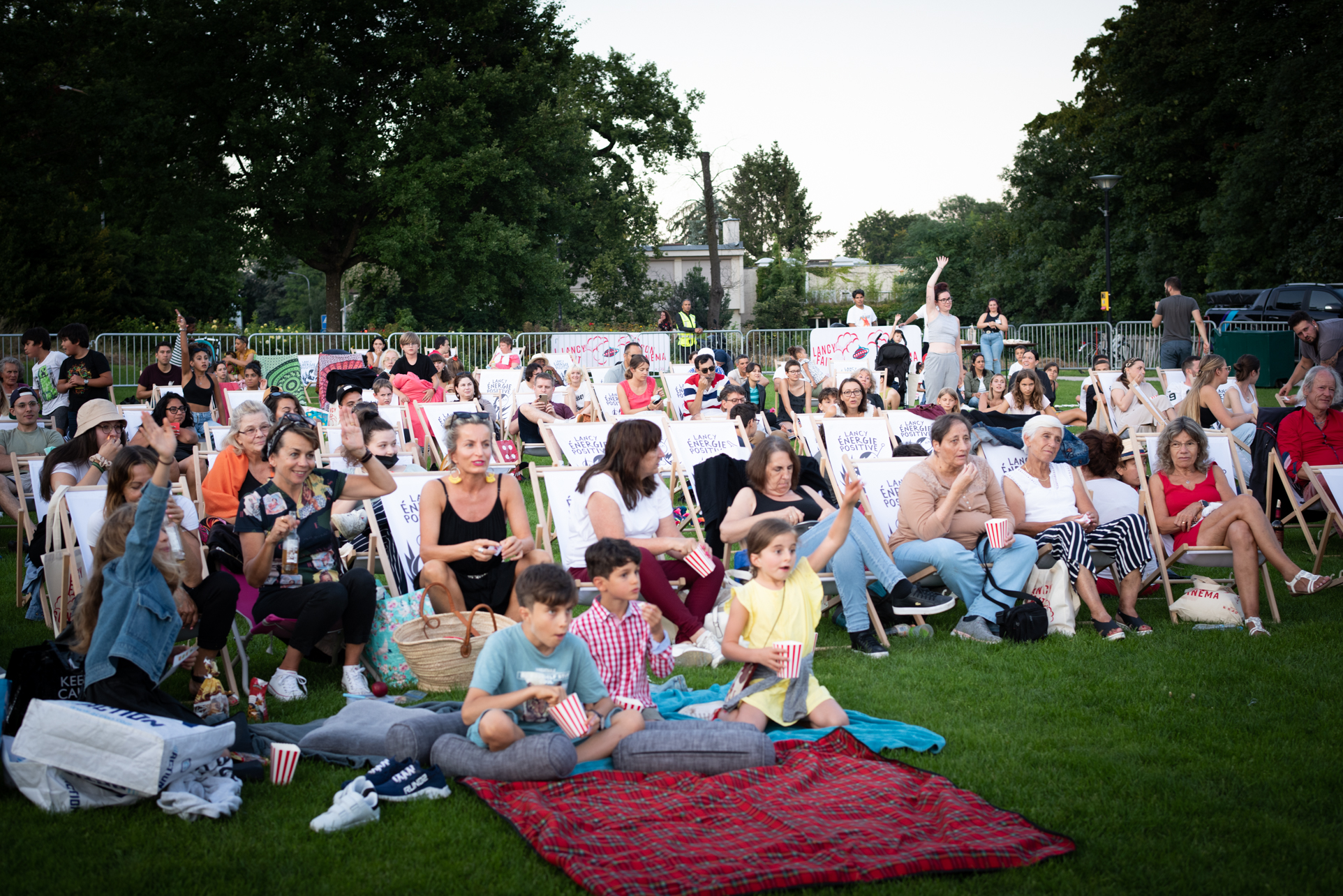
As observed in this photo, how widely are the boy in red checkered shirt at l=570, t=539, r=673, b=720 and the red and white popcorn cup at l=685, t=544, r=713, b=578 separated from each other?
4.16 ft

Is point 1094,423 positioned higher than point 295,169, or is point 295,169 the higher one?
point 295,169

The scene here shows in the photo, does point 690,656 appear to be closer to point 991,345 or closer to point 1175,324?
point 1175,324

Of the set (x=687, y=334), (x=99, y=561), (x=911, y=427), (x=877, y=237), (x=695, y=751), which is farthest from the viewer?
(x=877, y=237)

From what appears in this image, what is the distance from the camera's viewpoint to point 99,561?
171 inches

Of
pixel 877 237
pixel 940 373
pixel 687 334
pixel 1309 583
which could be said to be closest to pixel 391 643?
pixel 1309 583

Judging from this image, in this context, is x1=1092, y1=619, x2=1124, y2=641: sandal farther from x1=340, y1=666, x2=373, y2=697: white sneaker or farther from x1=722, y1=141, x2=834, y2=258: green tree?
x1=722, y1=141, x2=834, y2=258: green tree

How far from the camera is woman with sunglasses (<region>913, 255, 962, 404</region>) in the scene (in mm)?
13188

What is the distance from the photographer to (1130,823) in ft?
11.9

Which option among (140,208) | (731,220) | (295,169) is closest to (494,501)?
(295,169)

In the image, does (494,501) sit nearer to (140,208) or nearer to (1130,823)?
(1130,823)

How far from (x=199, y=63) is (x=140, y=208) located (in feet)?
12.9

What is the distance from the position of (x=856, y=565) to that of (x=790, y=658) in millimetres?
1640

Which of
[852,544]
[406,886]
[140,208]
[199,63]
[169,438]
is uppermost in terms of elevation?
[199,63]

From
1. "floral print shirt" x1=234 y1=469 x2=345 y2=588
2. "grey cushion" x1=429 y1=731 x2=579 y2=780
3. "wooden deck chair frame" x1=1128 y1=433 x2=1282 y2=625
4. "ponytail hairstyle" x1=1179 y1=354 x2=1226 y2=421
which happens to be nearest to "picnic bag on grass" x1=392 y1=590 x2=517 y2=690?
"floral print shirt" x1=234 y1=469 x2=345 y2=588
